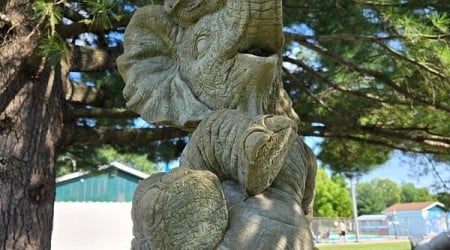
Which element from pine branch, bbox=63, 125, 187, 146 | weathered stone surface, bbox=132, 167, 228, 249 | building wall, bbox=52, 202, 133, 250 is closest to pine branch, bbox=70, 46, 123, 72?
pine branch, bbox=63, 125, 187, 146

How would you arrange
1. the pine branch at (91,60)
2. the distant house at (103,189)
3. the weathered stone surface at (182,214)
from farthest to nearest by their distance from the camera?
the distant house at (103,189) → the pine branch at (91,60) → the weathered stone surface at (182,214)

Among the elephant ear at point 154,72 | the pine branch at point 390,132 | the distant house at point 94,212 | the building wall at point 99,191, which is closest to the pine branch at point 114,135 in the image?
the pine branch at point 390,132

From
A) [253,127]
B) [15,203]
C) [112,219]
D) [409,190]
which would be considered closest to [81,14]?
[15,203]

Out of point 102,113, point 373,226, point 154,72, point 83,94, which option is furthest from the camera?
point 373,226

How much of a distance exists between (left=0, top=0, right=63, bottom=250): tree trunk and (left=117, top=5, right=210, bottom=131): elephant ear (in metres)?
1.48

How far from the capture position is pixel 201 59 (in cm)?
131

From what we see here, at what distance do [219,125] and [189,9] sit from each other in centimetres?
38

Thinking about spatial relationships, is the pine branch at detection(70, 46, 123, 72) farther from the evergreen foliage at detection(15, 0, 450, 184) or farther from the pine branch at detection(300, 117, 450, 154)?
the pine branch at detection(300, 117, 450, 154)

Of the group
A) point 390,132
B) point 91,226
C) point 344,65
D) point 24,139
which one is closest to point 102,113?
point 24,139

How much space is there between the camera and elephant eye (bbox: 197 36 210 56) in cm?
130

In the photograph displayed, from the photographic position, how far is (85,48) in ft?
12.0

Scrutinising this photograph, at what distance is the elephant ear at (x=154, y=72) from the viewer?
1366 millimetres

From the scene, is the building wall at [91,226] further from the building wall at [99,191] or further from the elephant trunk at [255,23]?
the elephant trunk at [255,23]

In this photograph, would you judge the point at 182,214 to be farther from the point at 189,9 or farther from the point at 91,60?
the point at 91,60
